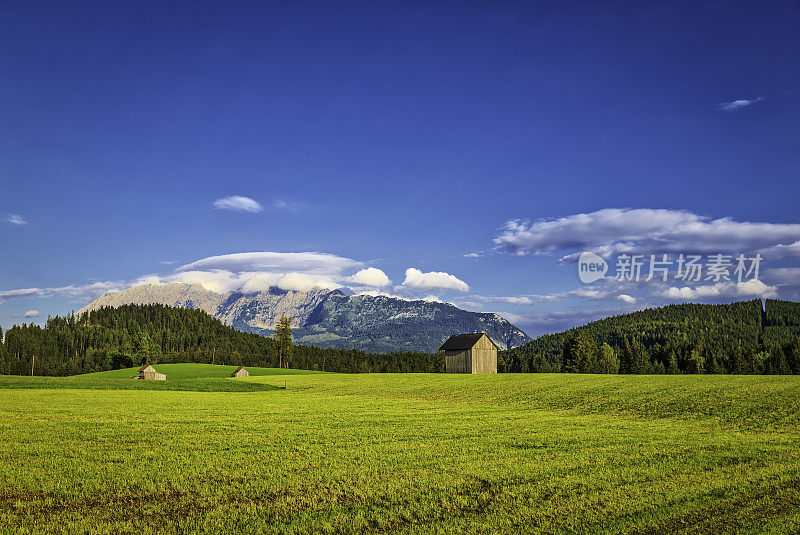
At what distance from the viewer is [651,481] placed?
15.3 meters

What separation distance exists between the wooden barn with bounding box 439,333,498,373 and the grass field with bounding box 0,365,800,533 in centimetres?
8083

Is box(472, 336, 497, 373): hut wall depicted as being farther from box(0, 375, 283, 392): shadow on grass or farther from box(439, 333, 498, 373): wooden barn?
box(0, 375, 283, 392): shadow on grass

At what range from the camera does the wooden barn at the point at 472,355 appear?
371ft

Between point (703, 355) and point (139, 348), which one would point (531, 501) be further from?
point (139, 348)

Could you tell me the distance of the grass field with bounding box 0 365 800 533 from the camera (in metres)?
11.7

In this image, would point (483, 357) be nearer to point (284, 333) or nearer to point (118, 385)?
point (118, 385)

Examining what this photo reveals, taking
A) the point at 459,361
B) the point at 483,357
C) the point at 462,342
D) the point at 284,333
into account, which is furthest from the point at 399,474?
the point at 284,333

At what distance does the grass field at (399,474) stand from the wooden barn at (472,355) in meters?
80.8

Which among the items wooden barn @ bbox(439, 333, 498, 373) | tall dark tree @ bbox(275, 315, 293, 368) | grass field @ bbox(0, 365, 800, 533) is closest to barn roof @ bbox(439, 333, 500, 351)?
wooden barn @ bbox(439, 333, 498, 373)

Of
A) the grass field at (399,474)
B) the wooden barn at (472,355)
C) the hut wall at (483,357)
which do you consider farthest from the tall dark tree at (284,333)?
the grass field at (399,474)

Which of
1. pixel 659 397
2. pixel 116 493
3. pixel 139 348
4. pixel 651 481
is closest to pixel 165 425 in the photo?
pixel 116 493

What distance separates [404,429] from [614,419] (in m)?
15.3

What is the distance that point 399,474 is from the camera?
1605 cm

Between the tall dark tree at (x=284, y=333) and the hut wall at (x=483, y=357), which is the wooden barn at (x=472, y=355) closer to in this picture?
the hut wall at (x=483, y=357)
